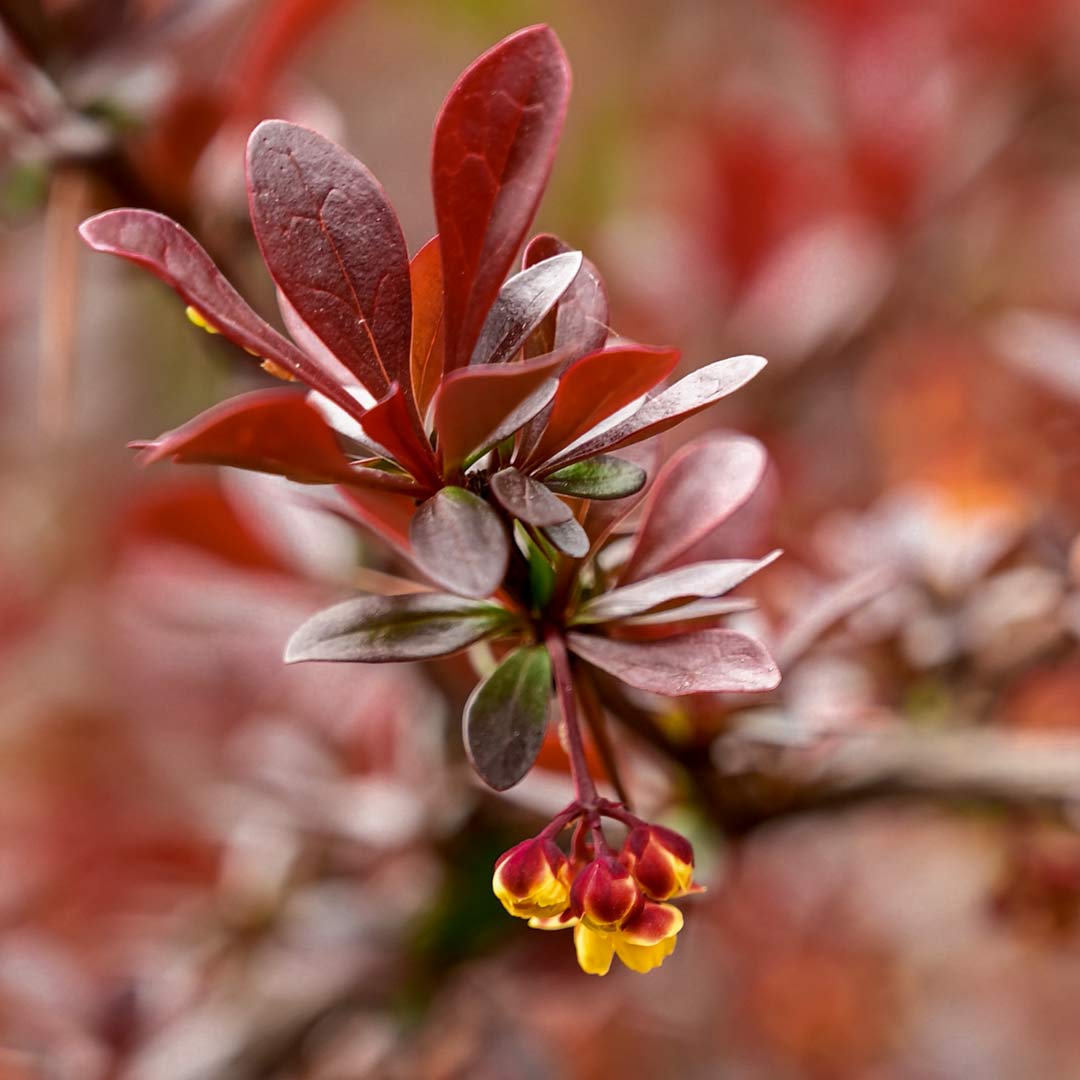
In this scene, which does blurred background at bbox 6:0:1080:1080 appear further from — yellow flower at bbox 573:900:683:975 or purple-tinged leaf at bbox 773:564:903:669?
yellow flower at bbox 573:900:683:975

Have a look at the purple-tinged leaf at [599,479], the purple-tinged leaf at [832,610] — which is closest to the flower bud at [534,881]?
the purple-tinged leaf at [599,479]

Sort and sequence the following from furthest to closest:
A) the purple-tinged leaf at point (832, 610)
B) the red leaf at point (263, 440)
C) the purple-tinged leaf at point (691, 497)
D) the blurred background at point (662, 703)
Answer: the blurred background at point (662, 703) < the purple-tinged leaf at point (832, 610) < the purple-tinged leaf at point (691, 497) < the red leaf at point (263, 440)

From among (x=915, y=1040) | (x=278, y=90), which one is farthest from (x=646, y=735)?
(x=915, y=1040)

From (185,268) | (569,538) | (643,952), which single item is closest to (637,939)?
(643,952)

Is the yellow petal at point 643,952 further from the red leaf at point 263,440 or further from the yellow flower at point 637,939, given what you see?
the red leaf at point 263,440

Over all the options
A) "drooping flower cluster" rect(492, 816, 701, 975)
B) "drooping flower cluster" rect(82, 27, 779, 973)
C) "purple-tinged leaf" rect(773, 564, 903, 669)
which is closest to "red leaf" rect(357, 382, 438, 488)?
"drooping flower cluster" rect(82, 27, 779, 973)

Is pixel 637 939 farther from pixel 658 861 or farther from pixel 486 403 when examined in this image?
pixel 486 403
